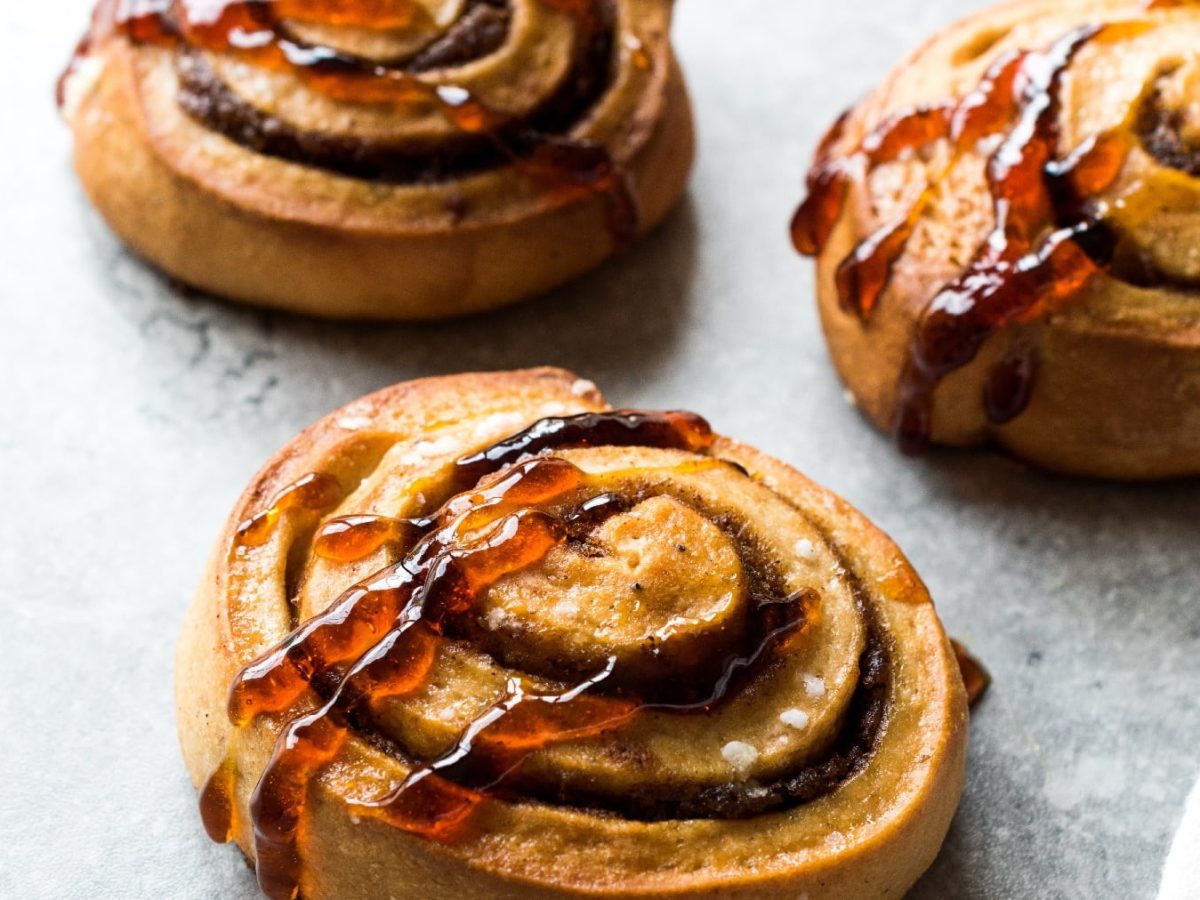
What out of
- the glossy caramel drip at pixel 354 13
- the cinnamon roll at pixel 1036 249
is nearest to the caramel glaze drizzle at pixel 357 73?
the glossy caramel drip at pixel 354 13

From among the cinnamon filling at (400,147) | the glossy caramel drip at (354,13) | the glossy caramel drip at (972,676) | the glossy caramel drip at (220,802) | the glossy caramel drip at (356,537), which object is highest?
the glossy caramel drip at (354,13)

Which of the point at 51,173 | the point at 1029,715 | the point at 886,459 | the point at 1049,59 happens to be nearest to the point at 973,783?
the point at 1029,715

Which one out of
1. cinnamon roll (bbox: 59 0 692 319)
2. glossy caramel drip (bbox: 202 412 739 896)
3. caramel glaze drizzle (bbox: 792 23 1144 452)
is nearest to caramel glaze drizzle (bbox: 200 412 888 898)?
glossy caramel drip (bbox: 202 412 739 896)

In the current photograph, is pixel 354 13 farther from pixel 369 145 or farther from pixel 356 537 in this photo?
pixel 356 537

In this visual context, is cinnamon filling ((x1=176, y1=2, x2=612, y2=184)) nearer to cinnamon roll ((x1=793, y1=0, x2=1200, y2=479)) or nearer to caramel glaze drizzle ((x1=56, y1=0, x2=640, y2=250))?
caramel glaze drizzle ((x1=56, y1=0, x2=640, y2=250))

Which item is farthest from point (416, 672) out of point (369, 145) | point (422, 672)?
point (369, 145)

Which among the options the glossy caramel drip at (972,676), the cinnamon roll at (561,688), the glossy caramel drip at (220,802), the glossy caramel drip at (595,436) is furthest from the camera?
the glossy caramel drip at (972,676)

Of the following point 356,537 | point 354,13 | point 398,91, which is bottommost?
point 356,537

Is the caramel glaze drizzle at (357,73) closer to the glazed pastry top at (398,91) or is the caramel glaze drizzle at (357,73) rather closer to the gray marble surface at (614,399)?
the glazed pastry top at (398,91)
